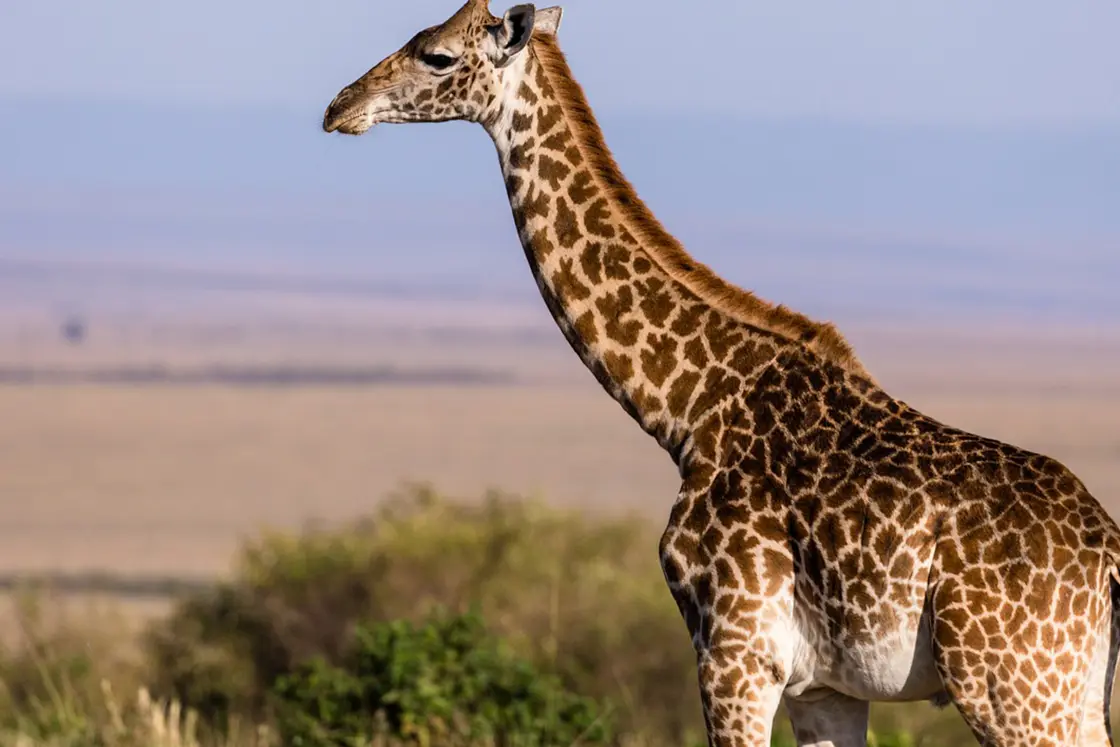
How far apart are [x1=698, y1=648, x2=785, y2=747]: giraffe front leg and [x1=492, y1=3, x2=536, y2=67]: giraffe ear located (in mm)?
2566

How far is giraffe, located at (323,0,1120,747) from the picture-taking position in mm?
7047

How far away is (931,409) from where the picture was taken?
63.6m

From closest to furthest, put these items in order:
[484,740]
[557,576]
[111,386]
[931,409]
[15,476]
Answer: [484,740]
[557,576]
[15,476]
[931,409]
[111,386]

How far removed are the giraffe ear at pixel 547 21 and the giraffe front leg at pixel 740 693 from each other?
2804 millimetres

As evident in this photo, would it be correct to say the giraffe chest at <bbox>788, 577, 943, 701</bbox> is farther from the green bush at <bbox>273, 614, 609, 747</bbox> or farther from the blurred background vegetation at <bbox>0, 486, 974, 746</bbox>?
the blurred background vegetation at <bbox>0, 486, 974, 746</bbox>

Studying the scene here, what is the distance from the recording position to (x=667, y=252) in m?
8.27

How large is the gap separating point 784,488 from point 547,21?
239cm

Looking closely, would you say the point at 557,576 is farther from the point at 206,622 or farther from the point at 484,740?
the point at 484,740

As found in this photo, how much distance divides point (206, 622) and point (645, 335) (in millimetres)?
12297

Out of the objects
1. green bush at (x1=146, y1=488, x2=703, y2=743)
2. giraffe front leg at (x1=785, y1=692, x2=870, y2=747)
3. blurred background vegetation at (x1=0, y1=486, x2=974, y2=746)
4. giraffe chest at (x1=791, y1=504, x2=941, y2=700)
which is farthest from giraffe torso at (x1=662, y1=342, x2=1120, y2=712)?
green bush at (x1=146, y1=488, x2=703, y2=743)

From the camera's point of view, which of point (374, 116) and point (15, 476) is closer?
point (374, 116)

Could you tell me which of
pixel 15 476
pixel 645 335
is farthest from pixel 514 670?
pixel 15 476

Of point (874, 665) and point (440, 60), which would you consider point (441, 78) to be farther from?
point (874, 665)

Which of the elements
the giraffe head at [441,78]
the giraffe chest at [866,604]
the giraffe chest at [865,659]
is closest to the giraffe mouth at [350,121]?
the giraffe head at [441,78]
